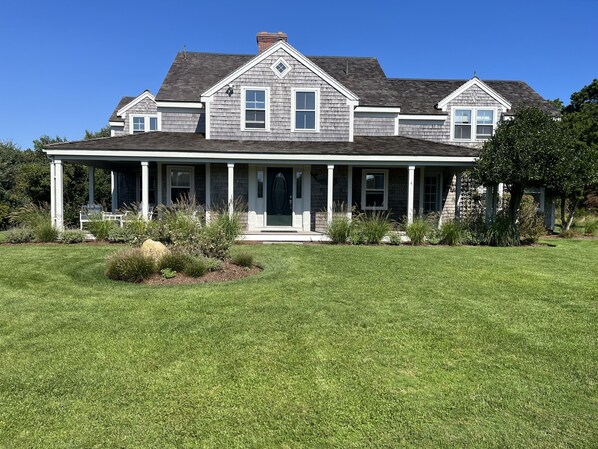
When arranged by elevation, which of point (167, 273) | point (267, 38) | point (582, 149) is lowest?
point (167, 273)

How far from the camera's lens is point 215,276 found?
885 cm

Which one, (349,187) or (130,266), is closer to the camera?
(130,266)

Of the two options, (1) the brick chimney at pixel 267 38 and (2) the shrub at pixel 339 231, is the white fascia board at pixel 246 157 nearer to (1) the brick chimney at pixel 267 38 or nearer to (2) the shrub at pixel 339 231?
(2) the shrub at pixel 339 231

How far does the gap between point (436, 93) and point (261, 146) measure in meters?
10.3

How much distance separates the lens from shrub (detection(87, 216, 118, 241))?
1409cm

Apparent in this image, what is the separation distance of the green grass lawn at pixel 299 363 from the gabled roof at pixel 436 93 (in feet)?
44.3

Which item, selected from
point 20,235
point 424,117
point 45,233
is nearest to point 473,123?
point 424,117

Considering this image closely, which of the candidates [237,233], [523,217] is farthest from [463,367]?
[523,217]

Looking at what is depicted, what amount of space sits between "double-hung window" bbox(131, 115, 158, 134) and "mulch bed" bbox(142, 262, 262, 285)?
16.2m

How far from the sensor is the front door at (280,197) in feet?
56.8

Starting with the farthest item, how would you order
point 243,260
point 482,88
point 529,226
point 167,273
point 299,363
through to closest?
1. point 482,88
2. point 529,226
3. point 243,260
4. point 167,273
5. point 299,363

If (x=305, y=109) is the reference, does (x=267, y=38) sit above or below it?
above

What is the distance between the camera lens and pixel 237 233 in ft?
41.9

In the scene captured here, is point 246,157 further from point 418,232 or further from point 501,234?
point 501,234
